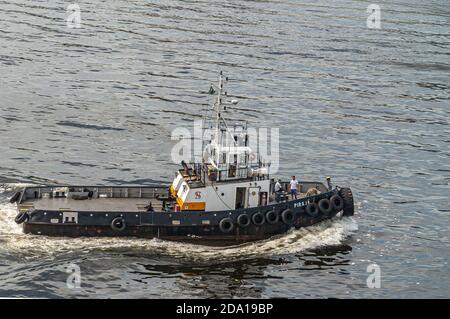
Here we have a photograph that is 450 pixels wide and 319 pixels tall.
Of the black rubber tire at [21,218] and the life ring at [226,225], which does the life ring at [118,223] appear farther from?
the life ring at [226,225]

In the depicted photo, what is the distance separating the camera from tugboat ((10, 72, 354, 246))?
4600 centimetres

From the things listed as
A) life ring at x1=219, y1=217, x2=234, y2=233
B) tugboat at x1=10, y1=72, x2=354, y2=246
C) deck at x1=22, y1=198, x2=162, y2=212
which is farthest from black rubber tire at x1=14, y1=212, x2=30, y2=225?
life ring at x1=219, y1=217, x2=234, y2=233

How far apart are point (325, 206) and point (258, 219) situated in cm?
452

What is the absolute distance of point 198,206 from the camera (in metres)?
47.2

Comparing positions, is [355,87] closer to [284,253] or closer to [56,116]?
[56,116]

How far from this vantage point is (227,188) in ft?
156

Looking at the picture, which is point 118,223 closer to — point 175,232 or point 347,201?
point 175,232

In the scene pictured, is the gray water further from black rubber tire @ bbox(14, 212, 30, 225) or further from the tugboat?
black rubber tire @ bbox(14, 212, 30, 225)

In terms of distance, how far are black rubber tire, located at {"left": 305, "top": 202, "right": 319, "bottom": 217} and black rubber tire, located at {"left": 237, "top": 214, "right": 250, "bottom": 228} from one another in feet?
12.5

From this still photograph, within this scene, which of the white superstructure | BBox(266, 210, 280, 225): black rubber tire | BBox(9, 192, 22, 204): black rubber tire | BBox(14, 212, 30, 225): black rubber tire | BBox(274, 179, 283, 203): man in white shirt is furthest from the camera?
BBox(274, 179, 283, 203): man in white shirt

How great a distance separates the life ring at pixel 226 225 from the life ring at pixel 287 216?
10.1 feet
